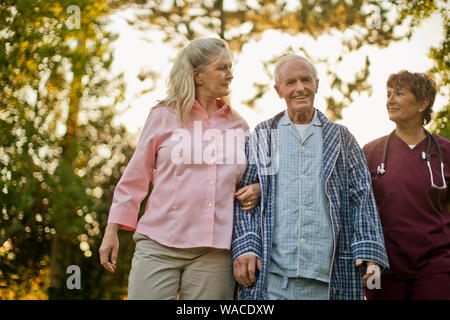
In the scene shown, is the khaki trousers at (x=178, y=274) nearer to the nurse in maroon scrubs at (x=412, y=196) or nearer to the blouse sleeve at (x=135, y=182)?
the blouse sleeve at (x=135, y=182)

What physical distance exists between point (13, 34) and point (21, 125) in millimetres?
1357

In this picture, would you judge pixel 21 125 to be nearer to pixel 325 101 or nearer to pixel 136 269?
pixel 325 101

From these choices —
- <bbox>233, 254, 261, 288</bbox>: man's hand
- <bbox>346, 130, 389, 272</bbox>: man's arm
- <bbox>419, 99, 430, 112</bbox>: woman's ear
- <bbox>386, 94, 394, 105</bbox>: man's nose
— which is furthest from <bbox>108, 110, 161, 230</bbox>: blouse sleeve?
<bbox>419, 99, 430, 112</bbox>: woman's ear

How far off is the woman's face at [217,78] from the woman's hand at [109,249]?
0.94m

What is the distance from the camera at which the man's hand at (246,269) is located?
2410 millimetres

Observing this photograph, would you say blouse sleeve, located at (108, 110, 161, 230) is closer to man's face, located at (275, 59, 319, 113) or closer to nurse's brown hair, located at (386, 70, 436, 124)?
man's face, located at (275, 59, 319, 113)

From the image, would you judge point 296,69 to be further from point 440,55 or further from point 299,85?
point 440,55

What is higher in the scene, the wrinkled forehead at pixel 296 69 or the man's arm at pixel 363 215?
the wrinkled forehead at pixel 296 69

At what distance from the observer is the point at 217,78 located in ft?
8.87

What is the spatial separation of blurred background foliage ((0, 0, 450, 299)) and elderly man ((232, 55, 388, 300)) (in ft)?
10.9

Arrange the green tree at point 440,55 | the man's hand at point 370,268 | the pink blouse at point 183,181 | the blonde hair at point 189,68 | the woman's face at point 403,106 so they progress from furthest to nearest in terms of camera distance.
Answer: the green tree at point 440,55
the woman's face at point 403,106
the blonde hair at point 189,68
the pink blouse at point 183,181
the man's hand at point 370,268

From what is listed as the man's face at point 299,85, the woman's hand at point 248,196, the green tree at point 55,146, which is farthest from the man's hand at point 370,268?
the green tree at point 55,146

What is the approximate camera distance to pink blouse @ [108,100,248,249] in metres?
2.47

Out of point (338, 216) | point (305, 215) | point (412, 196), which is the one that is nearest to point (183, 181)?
point (305, 215)
